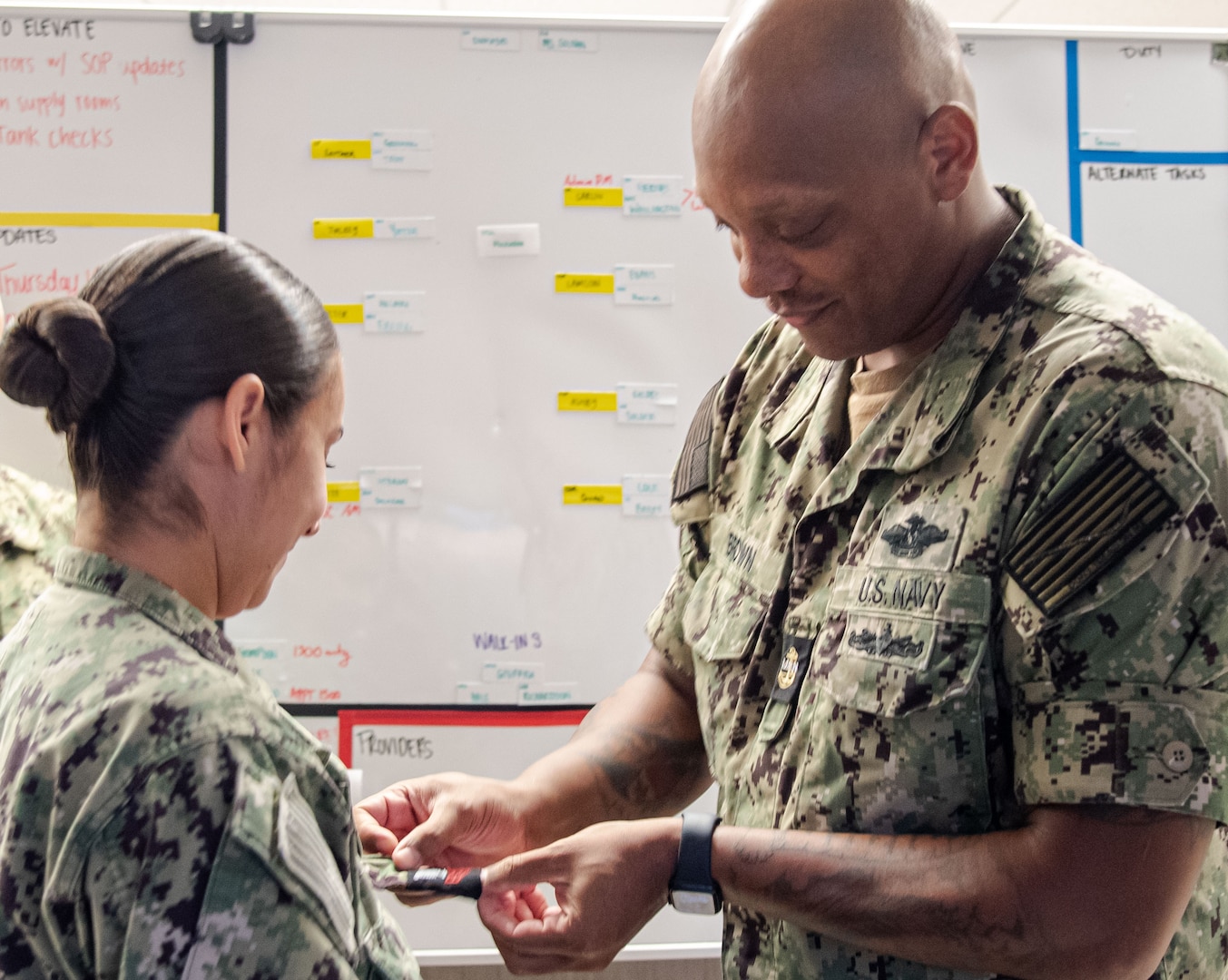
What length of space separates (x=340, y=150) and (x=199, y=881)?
72.3 inches

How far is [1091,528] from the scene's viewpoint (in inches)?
35.1

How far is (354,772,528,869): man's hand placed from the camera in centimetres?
124

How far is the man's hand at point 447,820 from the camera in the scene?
1237 millimetres

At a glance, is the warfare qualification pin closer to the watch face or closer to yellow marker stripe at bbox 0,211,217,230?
the watch face

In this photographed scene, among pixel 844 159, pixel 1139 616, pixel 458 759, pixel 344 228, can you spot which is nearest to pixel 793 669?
pixel 1139 616

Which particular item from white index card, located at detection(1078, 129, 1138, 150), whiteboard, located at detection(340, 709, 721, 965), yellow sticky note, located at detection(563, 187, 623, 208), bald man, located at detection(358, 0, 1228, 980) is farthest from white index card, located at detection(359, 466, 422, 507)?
white index card, located at detection(1078, 129, 1138, 150)

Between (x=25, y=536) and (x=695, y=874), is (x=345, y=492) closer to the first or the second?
(x=25, y=536)

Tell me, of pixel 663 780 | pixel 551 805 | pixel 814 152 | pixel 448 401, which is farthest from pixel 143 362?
pixel 448 401

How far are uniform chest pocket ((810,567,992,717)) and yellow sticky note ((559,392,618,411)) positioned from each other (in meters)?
1.26

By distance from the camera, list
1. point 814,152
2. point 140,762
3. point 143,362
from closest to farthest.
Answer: point 140,762, point 143,362, point 814,152

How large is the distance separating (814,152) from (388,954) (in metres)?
0.83

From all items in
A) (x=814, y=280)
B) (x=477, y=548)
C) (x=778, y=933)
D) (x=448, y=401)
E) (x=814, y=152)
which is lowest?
(x=778, y=933)

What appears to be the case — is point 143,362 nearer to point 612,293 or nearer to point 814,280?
point 814,280

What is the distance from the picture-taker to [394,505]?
88.9 inches
